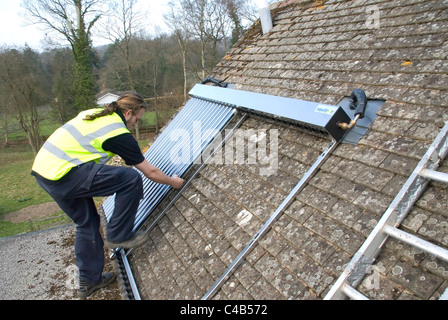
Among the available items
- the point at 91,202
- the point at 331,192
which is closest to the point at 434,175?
the point at 331,192

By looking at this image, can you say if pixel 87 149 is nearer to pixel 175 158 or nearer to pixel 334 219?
pixel 175 158

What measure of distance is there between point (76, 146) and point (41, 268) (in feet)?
8.17

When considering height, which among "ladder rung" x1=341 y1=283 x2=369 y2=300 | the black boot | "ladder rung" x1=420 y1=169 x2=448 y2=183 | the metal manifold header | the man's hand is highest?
the metal manifold header

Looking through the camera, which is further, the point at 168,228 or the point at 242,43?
the point at 242,43

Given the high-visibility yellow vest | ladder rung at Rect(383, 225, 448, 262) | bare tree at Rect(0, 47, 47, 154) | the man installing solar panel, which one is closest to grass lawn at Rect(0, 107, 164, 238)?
bare tree at Rect(0, 47, 47, 154)

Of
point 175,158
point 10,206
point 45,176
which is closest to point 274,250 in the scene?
point 175,158

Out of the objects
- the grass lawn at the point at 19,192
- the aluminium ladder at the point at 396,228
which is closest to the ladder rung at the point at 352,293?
the aluminium ladder at the point at 396,228

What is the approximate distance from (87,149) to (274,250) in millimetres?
2090

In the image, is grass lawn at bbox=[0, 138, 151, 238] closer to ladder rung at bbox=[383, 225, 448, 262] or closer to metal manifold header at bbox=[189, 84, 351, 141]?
metal manifold header at bbox=[189, 84, 351, 141]

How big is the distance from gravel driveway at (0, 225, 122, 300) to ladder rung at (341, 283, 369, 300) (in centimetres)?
262

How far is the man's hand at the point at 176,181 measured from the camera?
3.61 meters

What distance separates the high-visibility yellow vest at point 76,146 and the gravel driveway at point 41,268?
5.09ft

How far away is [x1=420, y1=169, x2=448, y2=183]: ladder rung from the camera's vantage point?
1.88m

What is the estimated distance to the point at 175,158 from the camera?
4.04m
